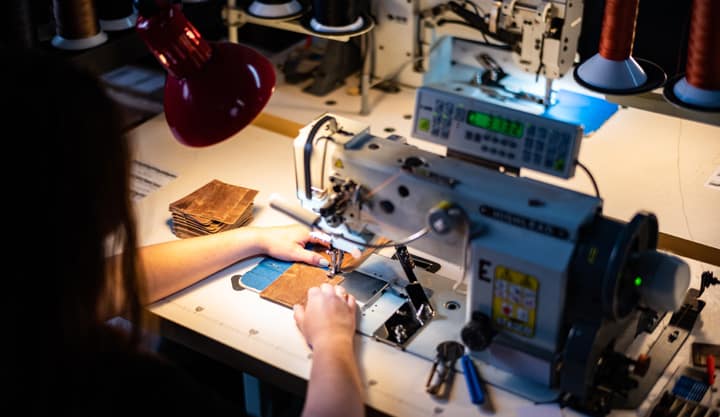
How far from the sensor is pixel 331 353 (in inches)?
74.3

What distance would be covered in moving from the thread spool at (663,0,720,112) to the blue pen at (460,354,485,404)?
2.36ft

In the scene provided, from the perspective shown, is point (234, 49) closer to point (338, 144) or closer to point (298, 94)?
point (338, 144)

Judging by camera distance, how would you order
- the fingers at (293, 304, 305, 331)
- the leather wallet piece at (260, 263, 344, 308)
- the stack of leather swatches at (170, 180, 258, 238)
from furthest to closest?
the stack of leather swatches at (170, 180, 258, 238) → the leather wallet piece at (260, 263, 344, 308) → the fingers at (293, 304, 305, 331)

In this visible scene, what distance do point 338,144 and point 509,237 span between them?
0.43m

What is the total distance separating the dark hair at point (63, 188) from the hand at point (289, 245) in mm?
957

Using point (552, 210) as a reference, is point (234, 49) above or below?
above

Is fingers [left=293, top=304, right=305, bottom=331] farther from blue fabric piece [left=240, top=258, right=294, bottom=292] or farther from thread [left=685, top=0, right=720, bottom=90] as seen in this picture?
thread [left=685, top=0, right=720, bottom=90]

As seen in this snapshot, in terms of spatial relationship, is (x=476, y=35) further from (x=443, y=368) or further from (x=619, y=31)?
(x=443, y=368)

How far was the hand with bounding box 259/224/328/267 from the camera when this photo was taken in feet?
7.47

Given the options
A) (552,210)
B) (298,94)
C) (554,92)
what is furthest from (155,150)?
(552,210)

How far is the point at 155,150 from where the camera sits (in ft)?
9.46

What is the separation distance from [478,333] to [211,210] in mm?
879

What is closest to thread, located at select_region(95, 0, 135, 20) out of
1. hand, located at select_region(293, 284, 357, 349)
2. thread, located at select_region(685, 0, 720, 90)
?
hand, located at select_region(293, 284, 357, 349)

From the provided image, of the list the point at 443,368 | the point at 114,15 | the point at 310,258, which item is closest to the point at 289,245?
the point at 310,258
